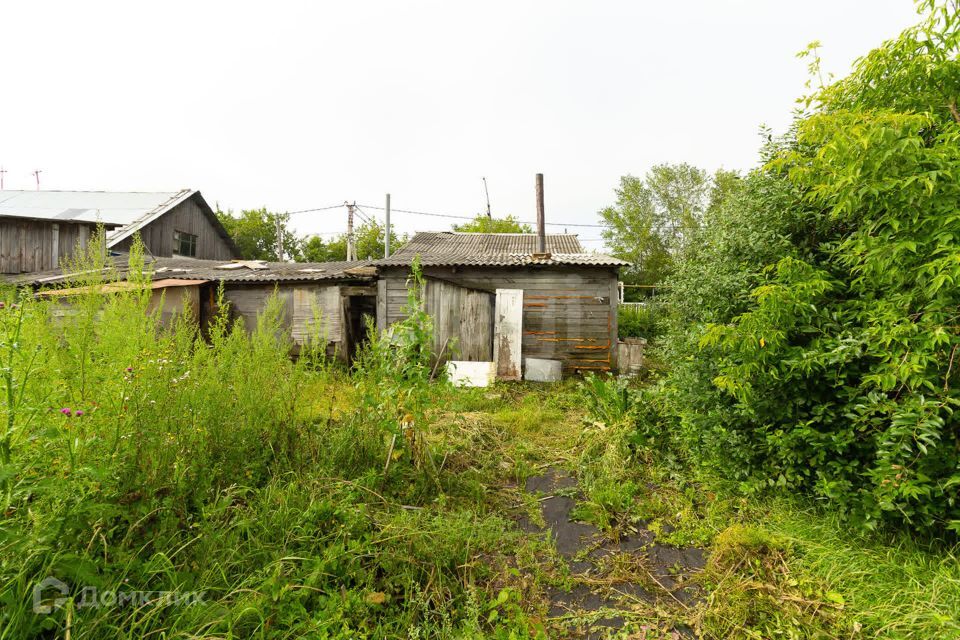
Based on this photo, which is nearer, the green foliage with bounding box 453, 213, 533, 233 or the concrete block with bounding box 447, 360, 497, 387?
the concrete block with bounding box 447, 360, 497, 387

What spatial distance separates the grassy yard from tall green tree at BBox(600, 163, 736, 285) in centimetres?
2553

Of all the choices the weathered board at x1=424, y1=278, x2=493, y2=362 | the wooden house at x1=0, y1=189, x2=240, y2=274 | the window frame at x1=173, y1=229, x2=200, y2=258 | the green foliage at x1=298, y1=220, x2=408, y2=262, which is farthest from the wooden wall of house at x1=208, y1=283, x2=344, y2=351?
the green foliage at x1=298, y1=220, x2=408, y2=262

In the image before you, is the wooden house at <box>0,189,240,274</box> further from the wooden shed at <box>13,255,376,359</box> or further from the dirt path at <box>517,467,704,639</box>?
the dirt path at <box>517,467,704,639</box>

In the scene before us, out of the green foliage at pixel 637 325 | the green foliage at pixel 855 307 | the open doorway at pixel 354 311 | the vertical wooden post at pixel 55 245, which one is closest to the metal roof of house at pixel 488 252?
the open doorway at pixel 354 311

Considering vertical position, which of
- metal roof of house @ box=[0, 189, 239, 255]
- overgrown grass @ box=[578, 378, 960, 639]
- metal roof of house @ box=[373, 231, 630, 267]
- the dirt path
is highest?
metal roof of house @ box=[0, 189, 239, 255]

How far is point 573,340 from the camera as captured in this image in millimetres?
8883

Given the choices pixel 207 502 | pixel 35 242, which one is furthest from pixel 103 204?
pixel 207 502

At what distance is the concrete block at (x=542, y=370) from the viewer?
882cm

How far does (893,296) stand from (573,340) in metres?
6.61

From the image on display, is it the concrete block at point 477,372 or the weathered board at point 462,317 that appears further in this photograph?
the weathered board at point 462,317

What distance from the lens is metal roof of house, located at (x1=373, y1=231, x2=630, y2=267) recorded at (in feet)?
28.6

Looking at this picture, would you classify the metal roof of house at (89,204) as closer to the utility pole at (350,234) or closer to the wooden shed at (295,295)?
the utility pole at (350,234)

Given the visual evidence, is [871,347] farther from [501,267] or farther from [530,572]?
[501,267]

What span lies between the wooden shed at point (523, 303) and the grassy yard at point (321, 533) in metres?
5.23
